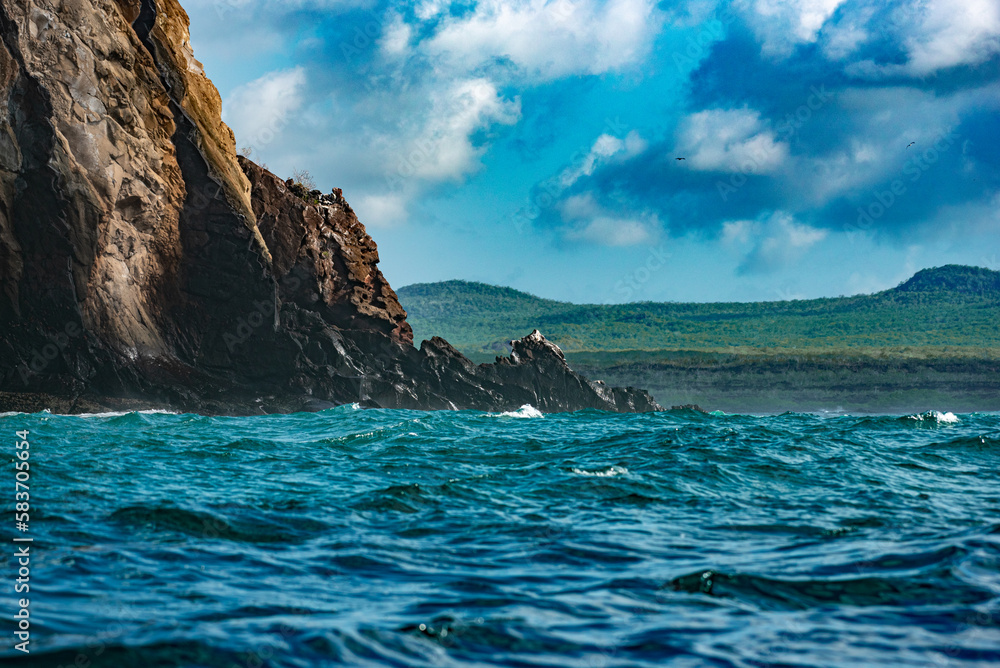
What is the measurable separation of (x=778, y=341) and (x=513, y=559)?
11970 centimetres

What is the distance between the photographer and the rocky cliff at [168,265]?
27.1 metres

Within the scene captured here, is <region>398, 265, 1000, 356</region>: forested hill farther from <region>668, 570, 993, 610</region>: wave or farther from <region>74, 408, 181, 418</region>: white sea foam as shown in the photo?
<region>668, 570, 993, 610</region>: wave

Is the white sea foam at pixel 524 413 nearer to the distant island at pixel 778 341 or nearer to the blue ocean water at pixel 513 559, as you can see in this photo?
the blue ocean water at pixel 513 559

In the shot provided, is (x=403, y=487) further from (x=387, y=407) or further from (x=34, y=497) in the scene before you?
(x=387, y=407)

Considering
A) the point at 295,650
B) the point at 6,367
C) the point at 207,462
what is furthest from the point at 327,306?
the point at 295,650

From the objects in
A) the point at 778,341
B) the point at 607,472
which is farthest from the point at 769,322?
the point at 607,472

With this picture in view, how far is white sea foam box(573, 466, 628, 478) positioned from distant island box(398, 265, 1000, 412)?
165 feet

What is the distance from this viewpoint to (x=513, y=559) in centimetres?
757

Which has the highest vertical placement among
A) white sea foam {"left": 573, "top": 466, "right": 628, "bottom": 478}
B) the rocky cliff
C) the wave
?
the rocky cliff

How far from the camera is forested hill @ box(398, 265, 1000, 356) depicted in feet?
372

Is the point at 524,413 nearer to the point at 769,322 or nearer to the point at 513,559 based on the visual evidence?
the point at 513,559

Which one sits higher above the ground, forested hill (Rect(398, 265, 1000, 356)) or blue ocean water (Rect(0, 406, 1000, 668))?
forested hill (Rect(398, 265, 1000, 356))

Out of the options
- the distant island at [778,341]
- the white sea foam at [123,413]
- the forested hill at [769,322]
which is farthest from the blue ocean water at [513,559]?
the forested hill at [769,322]

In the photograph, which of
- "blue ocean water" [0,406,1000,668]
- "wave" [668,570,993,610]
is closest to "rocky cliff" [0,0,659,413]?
"blue ocean water" [0,406,1000,668]
